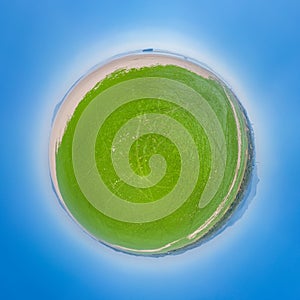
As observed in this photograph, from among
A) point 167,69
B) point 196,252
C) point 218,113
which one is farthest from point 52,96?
point 196,252

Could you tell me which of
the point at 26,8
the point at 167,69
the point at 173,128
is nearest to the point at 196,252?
the point at 173,128

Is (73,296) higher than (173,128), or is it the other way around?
(173,128)

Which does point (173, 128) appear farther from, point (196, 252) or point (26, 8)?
point (26, 8)

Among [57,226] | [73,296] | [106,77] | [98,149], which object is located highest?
[106,77]
